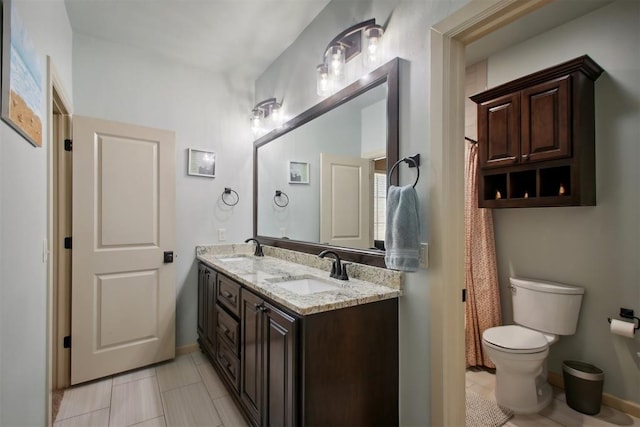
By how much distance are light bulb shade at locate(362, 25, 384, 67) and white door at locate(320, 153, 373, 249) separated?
1.88ft

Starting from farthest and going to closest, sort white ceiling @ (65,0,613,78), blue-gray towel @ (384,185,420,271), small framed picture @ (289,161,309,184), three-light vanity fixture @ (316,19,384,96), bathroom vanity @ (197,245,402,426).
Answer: small framed picture @ (289,161,309,184)
white ceiling @ (65,0,613,78)
three-light vanity fixture @ (316,19,384,96)
blue-gray towel @ (384,185,420,271)
bathroom vanity @ (197,245,402,426)

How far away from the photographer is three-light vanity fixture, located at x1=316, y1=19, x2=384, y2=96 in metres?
1.71

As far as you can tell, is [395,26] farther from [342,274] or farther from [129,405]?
[129,405]

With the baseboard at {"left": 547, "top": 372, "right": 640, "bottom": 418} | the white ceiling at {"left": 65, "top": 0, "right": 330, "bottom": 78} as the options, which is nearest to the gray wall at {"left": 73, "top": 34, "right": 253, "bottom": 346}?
the white ceiling at {"left": 65, "top": 0, "right": 330, "bottom": 78}

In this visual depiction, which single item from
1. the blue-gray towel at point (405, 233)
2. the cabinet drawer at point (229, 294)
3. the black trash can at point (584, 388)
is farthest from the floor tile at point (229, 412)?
the black trash can at point (584, 388)

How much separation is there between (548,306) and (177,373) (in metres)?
2.91

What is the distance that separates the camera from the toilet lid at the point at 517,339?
6.51 ft

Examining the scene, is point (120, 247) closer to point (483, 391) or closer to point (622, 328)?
point (483, 391)

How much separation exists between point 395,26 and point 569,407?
106 inches

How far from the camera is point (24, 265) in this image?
3.95 feet

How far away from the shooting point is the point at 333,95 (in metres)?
2.09

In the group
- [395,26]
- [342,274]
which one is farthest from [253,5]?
[342,274]

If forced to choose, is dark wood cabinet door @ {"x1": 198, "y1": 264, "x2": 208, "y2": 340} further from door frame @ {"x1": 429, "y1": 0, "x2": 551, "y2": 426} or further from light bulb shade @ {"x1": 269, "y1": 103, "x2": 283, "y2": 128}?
door frame @ {"x1": 429, "y1": 0, "x2": 551, "y2": 426}

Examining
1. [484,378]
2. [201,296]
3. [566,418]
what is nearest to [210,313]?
[201,296]
